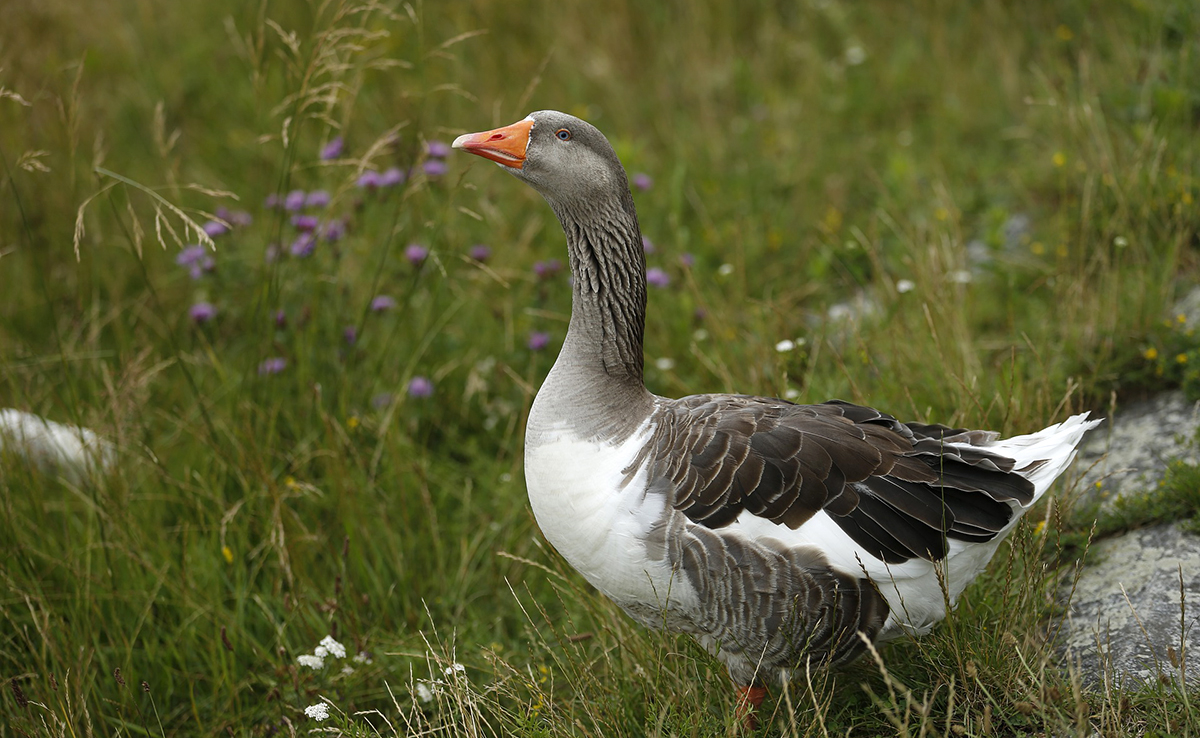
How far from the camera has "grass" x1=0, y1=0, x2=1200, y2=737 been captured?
331 centimetres

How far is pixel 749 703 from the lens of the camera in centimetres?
306

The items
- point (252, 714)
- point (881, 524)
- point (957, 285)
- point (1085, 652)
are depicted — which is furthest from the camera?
point (957, 285)

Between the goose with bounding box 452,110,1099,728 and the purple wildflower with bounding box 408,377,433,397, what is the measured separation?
1433mm

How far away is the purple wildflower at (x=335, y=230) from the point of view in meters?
4.33

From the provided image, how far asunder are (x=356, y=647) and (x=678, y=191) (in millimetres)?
3483

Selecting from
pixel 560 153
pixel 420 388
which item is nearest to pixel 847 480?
pixel 560 153

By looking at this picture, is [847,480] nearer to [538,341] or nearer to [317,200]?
[538,341]

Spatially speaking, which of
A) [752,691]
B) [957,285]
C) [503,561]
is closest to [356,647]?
[503,561]

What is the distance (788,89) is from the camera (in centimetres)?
759

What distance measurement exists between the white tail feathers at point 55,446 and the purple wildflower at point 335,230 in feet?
4.35

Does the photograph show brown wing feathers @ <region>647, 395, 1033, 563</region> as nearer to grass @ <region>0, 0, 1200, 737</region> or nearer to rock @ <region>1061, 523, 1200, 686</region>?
grass @ <region>0, 0, 1200, 737</region>

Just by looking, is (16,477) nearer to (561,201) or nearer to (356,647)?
(356,647)

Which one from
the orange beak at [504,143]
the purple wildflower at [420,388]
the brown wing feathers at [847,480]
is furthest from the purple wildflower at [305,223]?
the brown wing feathers at [847,480]

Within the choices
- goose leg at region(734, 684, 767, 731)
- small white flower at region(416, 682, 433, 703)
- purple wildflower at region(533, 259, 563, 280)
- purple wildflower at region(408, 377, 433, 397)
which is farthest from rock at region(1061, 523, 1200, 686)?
purple wildflower at region(408, 377, 433, 397)
